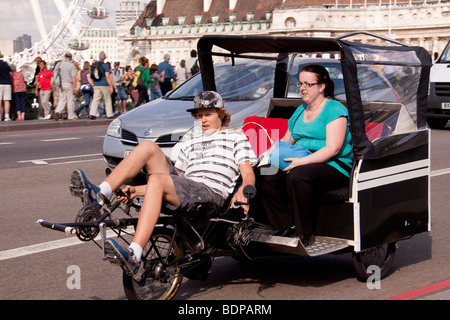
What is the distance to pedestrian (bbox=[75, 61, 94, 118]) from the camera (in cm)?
2205

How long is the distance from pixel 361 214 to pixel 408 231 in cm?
66

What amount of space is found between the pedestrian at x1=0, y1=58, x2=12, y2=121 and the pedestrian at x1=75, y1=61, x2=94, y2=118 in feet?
5.84

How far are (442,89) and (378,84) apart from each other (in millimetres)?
13255

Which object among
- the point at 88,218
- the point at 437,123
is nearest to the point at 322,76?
the point at 88,218

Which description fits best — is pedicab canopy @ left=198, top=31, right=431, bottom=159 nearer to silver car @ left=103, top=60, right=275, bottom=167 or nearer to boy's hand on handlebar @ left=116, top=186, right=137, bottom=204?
silver car @ left=103, top=60, right=275, bottom=167

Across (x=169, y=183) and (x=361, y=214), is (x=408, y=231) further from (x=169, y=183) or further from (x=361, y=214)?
(x=169, y=183)

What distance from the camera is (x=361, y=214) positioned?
18.2 feet

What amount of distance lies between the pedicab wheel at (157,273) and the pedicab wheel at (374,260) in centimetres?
129

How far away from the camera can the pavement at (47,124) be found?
20.0 meters

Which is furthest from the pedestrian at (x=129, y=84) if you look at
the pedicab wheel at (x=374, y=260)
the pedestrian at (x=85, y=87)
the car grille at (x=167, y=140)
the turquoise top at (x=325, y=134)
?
the pedicab wheel at (x=374, y=260)

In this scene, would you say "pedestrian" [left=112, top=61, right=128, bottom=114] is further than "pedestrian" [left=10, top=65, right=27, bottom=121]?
Yes

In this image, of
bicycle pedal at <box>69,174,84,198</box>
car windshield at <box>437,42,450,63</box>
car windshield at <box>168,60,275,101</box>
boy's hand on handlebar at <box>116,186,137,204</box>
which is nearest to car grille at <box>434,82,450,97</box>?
car windshield at <box>437,42,450,63</box>

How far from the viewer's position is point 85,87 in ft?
72.0

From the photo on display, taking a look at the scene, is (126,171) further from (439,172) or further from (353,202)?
(439,172)
